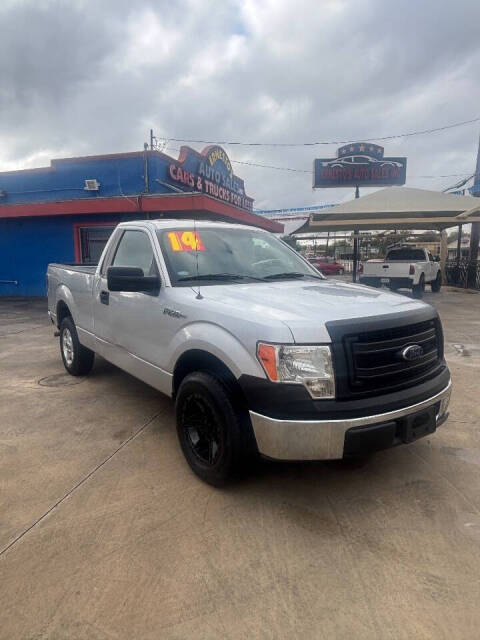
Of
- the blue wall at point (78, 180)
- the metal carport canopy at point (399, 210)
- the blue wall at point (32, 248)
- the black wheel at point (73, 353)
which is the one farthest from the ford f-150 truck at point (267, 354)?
the metal carport canopy at point (399, 210)

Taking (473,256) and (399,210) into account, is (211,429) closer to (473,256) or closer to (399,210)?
(399,210)

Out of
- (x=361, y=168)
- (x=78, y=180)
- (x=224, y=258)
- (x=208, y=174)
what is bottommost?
(x=224, y=258)

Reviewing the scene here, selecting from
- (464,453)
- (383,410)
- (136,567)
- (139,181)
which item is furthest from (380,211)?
(136,567)

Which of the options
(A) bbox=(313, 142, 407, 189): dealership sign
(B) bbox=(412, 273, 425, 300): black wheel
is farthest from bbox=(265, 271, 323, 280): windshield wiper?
(A) bbox=(313, 142, 407, 189): dealership sign

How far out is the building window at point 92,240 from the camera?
43.8 ft

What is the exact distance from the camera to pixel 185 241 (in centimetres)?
364

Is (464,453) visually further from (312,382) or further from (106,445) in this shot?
(106,445)

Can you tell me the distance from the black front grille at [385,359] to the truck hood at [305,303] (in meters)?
0.13

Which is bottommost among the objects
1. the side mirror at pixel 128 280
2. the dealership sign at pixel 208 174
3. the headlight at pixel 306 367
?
the headlight at pixel 306 367

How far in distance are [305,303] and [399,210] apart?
1280 cm

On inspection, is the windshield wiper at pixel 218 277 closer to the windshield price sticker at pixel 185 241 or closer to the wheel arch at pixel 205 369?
the windshield price sticker at pixel 185 241

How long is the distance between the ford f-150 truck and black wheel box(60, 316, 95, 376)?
152cm

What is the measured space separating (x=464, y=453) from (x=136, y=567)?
263 cm

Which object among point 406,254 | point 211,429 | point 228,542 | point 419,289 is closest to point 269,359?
point 211,429
